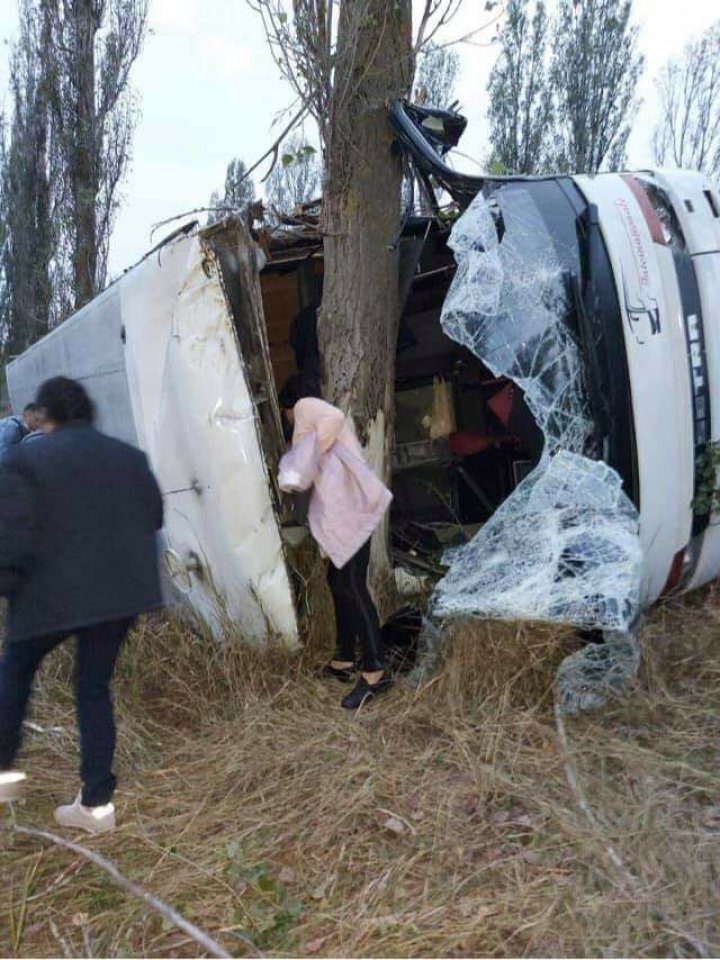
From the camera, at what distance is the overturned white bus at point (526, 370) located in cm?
333

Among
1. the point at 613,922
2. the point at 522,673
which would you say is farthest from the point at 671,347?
the point at 613,922

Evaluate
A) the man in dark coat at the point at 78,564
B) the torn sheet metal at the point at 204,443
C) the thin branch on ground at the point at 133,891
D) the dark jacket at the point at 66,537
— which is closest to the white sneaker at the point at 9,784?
the man in dark coat at the point at 78,564

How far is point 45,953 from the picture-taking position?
89.0 inches

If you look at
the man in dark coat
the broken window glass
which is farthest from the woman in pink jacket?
the man in dark coat

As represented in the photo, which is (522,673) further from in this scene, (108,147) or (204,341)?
(108,147)

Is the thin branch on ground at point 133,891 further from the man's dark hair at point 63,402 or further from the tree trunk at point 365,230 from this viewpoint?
the tree trunk at point 365,230

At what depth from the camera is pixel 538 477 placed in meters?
3.46

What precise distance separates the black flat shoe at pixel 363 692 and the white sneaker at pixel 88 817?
106cm

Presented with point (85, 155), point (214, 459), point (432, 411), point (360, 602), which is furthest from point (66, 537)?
point (85, 155)

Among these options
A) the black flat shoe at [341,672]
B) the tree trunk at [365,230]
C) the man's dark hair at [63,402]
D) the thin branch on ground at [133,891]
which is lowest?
the thin branch on ground at [133,891]

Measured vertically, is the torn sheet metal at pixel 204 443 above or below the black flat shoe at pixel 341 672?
above

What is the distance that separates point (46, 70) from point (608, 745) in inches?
585

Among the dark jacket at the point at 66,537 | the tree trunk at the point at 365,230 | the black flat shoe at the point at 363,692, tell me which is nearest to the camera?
the dark jacket at the point at 66,537

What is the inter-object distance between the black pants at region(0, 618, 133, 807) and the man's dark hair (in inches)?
27.3
